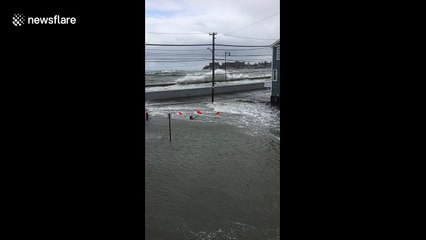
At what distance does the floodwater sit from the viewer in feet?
23.3

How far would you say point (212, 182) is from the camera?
1012 centimetres

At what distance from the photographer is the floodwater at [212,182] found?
7113 millimetres

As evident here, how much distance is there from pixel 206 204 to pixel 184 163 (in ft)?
13.4

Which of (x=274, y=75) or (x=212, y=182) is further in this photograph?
(x=274, y=75)

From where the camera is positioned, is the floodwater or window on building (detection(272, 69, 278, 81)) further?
window on building (detection(272, 69, 278, 81))

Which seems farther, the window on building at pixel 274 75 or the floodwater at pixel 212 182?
the window on building at pixel 274 75

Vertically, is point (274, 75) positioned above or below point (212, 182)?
above

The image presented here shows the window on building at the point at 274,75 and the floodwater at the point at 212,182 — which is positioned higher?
the window on building at the point at 274,75

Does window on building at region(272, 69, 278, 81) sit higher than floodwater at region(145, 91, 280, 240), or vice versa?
window on building at region(272, 69, 278, 81)

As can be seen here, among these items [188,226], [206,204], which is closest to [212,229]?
[188,226]
